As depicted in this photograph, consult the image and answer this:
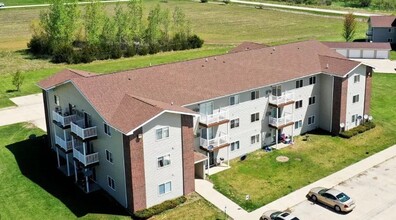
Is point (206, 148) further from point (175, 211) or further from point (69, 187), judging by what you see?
point (69, 187)

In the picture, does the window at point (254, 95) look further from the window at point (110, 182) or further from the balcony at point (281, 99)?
the window at point (110, 182)

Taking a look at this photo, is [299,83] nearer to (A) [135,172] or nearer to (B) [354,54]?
(A) [135,172]

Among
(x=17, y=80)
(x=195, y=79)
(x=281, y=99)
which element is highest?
(x=195, y=79)

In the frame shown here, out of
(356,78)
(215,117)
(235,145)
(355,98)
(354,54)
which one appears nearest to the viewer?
(215,117)

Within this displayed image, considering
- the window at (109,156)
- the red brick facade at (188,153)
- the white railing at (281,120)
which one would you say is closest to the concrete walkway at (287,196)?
the red brick facade at (188,153)

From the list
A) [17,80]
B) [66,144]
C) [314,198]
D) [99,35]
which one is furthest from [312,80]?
[99,35]

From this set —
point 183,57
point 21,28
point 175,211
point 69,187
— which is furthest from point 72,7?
point 175,211

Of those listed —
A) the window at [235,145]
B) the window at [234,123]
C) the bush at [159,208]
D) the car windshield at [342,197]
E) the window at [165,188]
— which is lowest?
the bush at [159,208]
